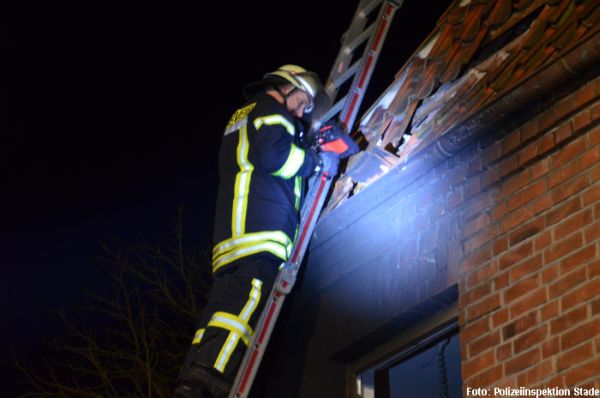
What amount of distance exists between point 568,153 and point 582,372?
109cm

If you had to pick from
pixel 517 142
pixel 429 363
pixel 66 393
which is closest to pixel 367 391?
pixel 429 363

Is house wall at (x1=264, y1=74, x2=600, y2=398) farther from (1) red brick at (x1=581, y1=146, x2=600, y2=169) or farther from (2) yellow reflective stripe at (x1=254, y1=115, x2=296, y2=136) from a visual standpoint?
(2) yellow reflective stripe at (x1=254, y1=115, x2=296, y2=136)

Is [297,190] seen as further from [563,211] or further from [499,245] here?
[563,211]

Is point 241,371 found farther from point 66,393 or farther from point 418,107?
point 66,393

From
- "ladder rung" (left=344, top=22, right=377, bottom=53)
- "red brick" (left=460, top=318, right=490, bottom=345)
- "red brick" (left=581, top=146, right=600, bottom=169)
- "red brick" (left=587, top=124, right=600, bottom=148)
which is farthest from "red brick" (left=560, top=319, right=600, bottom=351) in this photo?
"ladder rung" (left=344, top=22, right=377, bottom=53)

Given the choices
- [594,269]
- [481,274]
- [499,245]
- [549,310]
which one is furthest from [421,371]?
[594,269]

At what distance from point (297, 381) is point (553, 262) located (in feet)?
7.88

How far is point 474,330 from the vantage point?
16.0 feet

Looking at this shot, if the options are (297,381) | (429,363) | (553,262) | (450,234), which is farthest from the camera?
(429,363)

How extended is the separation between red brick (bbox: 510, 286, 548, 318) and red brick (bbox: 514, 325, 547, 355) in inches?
4.8

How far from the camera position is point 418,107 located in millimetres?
6410

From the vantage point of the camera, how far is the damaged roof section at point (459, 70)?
16.9 feet

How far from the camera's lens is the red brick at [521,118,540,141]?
193 inches

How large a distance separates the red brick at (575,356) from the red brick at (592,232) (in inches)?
18.6
